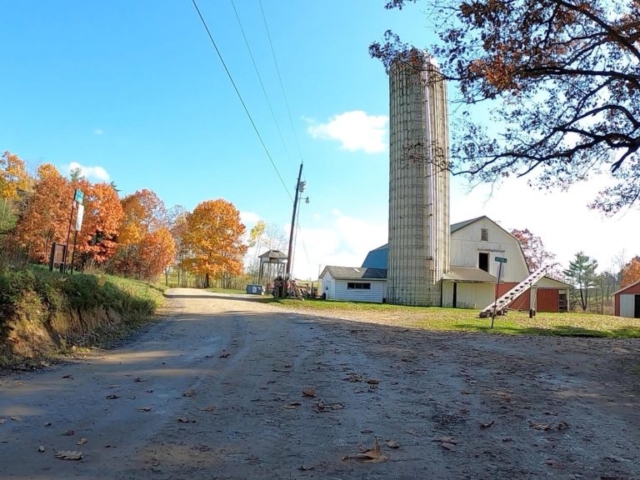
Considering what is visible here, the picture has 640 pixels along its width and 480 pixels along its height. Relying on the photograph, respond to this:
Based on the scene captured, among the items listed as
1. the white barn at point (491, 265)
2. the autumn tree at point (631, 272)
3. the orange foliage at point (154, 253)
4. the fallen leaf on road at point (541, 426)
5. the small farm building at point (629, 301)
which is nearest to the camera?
the fallen leaf on road at point (541, 426)

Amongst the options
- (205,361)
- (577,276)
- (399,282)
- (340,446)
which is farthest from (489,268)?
(577,276)

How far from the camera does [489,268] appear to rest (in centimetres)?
4484

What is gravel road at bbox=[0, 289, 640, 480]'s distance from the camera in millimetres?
3967

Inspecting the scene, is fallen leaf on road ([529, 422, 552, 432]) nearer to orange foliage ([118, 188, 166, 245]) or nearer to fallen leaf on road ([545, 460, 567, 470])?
fallen leaf on road ([545, 460, 567, 470])

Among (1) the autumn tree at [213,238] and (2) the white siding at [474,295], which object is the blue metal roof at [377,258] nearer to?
(2) the white siding at [474,295]

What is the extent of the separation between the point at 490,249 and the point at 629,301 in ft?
49.8

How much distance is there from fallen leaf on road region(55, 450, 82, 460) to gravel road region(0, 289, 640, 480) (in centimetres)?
8

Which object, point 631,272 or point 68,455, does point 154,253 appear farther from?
point 631,272

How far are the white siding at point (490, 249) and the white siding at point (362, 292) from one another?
6803 mm

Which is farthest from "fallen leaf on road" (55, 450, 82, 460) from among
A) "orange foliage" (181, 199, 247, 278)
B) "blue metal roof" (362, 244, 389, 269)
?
"orange foliage" (181, 199, 247, 278)

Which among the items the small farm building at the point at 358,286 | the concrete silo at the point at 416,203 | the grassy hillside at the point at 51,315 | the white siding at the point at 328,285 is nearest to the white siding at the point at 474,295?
the concrete silo at the point at 416,203

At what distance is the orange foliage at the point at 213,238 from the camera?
209ft

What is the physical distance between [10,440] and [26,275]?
5.67 metres

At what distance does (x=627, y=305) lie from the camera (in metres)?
47.1
